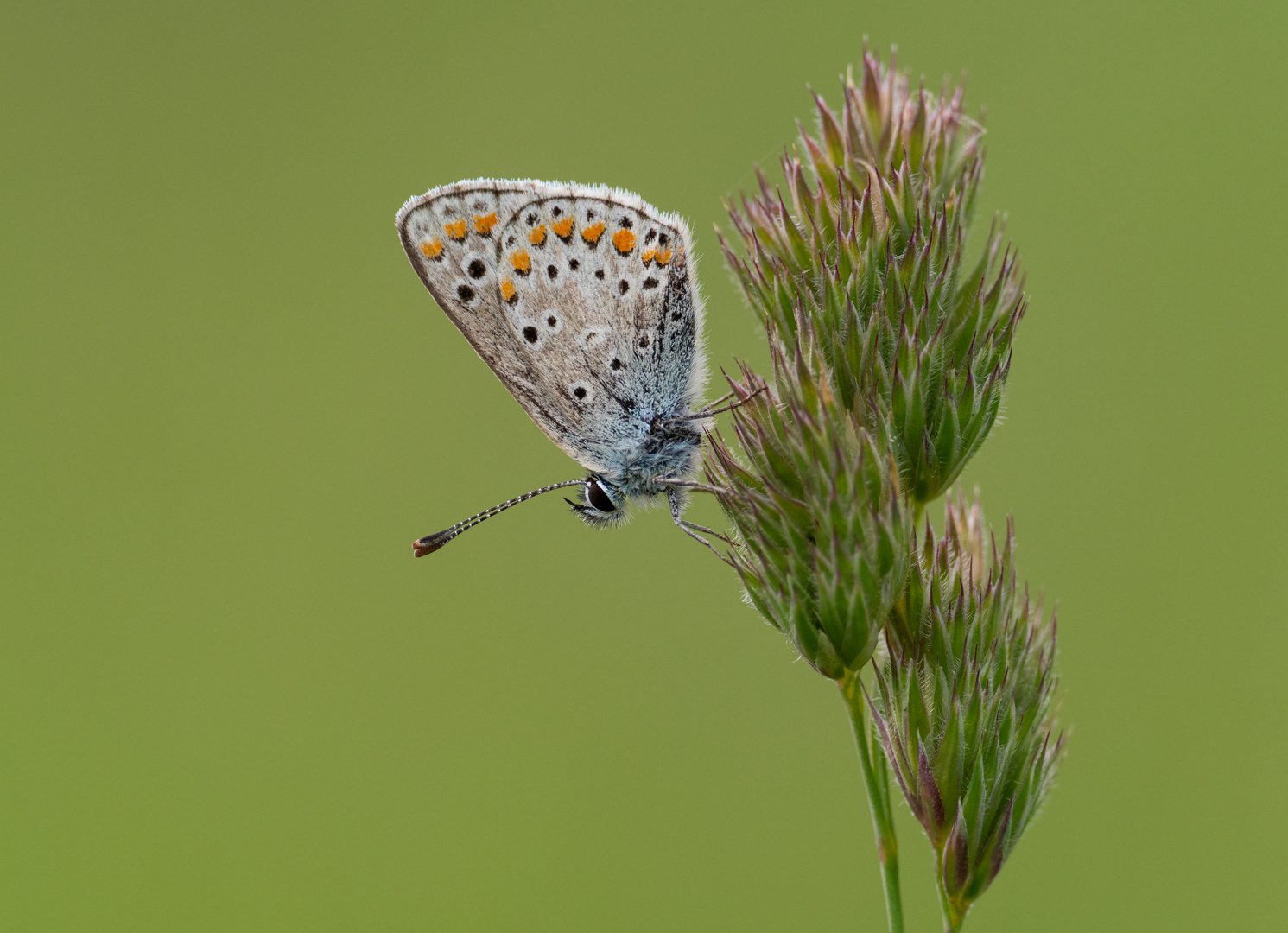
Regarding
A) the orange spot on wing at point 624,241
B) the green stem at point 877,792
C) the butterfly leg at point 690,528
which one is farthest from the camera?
the orange spot on wing at point 624,241

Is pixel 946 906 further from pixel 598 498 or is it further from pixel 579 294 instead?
pixel 579 294

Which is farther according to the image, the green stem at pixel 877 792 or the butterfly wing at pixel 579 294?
the butterfly wing at pixel 579 294

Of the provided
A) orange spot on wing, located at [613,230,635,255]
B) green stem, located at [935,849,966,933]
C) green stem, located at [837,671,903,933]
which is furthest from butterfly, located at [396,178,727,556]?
green stem, located at [935,849,966,933]

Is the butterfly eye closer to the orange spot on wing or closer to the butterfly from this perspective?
the butterfly

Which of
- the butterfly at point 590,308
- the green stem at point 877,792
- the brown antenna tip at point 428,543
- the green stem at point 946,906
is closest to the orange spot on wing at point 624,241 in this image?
the butterfly at point 590,308

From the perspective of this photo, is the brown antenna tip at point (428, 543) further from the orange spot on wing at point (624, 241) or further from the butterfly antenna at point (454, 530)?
the orange spot on wing at point (624, 241)

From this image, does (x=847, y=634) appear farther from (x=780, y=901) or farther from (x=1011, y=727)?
(x=780, y=901)

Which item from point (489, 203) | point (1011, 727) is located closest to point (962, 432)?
point (1011, 727)
